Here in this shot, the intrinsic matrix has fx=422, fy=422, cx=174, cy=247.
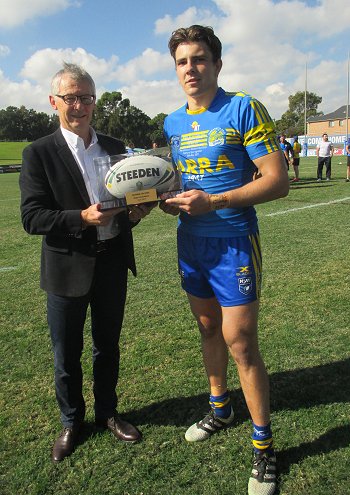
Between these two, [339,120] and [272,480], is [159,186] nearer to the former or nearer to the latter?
[272,480]

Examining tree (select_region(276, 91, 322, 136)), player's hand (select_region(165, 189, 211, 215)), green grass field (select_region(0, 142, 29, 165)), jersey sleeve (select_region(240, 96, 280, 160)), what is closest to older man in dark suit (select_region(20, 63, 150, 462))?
player's hand (select_region(165, 189, 211, 215))

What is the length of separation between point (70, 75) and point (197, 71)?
0.66 m

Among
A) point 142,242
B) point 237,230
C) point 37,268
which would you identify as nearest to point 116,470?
point 237,230

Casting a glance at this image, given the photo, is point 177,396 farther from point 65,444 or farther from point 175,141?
point 175,141

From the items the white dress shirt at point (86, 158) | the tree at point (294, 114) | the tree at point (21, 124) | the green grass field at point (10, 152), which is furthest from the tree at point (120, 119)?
the white dress shirt at point (86, 158)

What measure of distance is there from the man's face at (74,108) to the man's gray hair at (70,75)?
0.05 ft

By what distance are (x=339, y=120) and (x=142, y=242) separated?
72012mm

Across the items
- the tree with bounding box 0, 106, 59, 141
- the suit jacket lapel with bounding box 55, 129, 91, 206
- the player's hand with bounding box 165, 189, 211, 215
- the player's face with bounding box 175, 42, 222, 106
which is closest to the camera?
the player's hand with bounding box 165, 189, 211, 215

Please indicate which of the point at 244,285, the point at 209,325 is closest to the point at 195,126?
the point at 244,285

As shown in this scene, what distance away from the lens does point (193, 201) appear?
2.03 meters

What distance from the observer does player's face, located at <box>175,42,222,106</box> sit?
2146 mm

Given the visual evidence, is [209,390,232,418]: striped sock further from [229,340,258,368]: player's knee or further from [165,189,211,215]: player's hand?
[165,189,211,215]: player's hand

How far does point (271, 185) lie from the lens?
2.07m

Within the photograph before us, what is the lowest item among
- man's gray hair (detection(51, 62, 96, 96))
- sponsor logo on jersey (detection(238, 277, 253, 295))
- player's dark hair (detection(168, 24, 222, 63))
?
sponsor logo on jersey (detection(238, 277, 253, 295))
